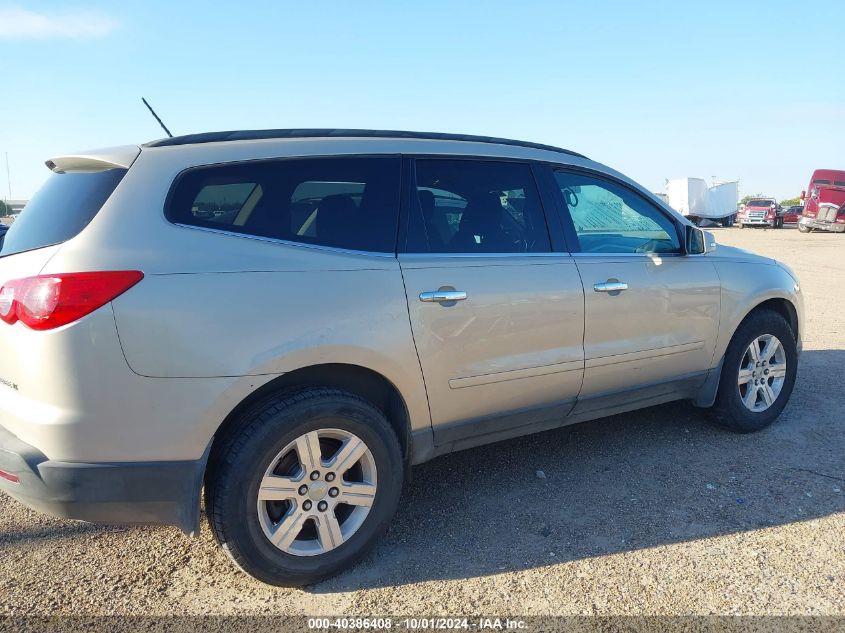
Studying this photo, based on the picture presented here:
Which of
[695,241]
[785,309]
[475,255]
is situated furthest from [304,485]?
[785,309]

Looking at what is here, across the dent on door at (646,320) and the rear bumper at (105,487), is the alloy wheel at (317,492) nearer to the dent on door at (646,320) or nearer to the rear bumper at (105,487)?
the rear bumper at (105,487)

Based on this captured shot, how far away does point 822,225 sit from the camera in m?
30.5

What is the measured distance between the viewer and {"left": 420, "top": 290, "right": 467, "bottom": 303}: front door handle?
114 inches

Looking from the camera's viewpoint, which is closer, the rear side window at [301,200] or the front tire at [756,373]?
the rear side window at [301,200]

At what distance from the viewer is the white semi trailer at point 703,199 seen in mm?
38156

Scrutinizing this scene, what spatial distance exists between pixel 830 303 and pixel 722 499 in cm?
768

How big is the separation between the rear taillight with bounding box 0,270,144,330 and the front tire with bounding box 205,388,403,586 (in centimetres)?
69

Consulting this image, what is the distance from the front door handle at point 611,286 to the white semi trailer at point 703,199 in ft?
117

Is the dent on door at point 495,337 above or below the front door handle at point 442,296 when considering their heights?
below

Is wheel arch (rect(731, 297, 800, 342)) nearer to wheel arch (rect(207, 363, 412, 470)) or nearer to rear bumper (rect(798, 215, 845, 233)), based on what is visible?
wheel arch (rect(207, 363, 412, 470))

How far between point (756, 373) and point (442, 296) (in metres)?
2.59

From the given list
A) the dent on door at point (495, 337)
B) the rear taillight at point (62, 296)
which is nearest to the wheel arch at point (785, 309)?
the dent on door at point (495, 337)

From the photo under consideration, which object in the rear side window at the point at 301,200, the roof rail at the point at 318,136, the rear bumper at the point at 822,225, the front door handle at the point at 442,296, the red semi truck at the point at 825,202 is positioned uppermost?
the roof rail at the point at 318,136

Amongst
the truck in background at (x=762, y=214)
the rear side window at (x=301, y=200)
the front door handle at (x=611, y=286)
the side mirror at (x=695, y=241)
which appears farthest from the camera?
the truck in background at (x=762, y=214)
